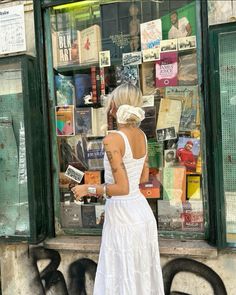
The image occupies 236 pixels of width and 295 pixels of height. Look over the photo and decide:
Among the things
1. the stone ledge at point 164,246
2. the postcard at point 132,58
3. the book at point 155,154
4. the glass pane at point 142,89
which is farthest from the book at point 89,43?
the stone ledge at point 164,246

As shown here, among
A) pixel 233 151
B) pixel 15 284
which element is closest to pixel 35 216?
pixel 15 284

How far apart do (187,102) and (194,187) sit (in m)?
0.72

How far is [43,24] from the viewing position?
3.88m

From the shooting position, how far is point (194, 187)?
3.63 meters

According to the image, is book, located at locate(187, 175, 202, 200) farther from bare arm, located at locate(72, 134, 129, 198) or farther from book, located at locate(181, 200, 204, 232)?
bare arm, located at locate(72, 134, 129, 198)

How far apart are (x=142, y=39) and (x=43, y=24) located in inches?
35.7

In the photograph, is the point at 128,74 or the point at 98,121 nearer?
the point at 128,74

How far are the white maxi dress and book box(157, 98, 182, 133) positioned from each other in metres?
0.85

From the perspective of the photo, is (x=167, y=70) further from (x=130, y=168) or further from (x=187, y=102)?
(x=130, y=168)

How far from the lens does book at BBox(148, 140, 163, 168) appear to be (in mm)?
3752

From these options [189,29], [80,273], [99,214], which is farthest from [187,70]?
[80,273]

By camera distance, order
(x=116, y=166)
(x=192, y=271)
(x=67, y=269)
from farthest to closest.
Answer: (x=67, y=269) < (x=192, y=271) < (x=116, y=166)

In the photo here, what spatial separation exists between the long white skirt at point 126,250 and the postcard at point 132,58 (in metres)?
1.32

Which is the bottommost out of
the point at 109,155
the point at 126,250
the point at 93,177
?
the point at 126,250
